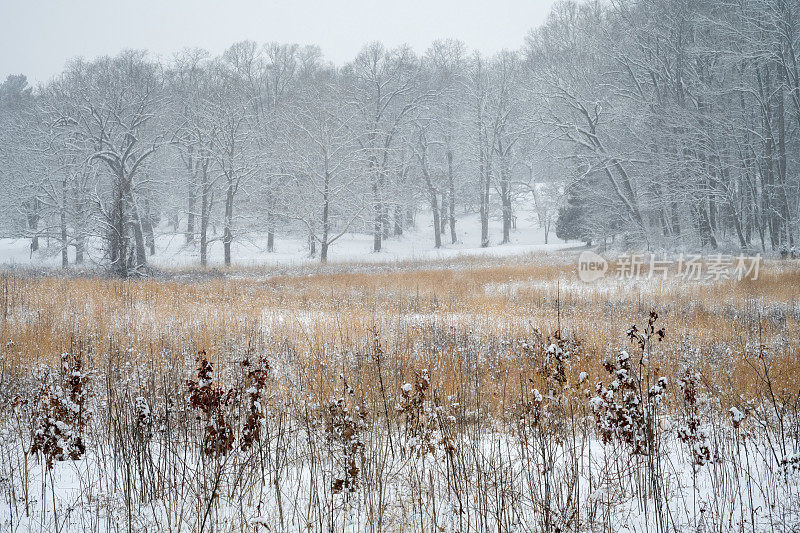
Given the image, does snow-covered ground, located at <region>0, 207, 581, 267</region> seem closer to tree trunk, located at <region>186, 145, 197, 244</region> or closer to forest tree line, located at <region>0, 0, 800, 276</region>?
tree trunk, located at <region>186, 145, 197, 244</region>

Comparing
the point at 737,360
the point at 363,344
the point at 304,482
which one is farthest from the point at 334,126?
the point at 304,482

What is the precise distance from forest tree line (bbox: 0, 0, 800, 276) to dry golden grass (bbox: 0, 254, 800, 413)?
6.33m

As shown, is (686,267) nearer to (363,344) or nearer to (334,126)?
(363,344)

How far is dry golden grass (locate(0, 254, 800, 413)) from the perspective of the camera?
20.5 ft

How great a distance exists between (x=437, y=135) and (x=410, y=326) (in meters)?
28.3

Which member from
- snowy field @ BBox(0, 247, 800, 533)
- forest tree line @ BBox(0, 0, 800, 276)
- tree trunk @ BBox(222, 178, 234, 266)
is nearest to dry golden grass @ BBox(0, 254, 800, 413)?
snowy field @ BBox(0, 247, 800, 533)

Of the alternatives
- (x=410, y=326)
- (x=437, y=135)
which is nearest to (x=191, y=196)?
(x=437, y=135)

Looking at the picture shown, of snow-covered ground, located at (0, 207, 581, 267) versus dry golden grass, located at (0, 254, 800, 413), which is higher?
snow-covered ground, located at (0, 207, 581, 267)

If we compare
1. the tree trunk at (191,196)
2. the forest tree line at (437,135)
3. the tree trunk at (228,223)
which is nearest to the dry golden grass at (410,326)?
the forest tree line at (437,135)

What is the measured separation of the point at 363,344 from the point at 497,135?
89.5 ft

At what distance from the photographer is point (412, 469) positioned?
138 inches

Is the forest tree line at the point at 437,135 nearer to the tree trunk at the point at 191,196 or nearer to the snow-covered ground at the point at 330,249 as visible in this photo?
the tree trunk at the point at 191,196

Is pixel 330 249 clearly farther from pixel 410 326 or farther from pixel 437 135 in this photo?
pixel 410 326

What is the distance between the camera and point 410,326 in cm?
966
